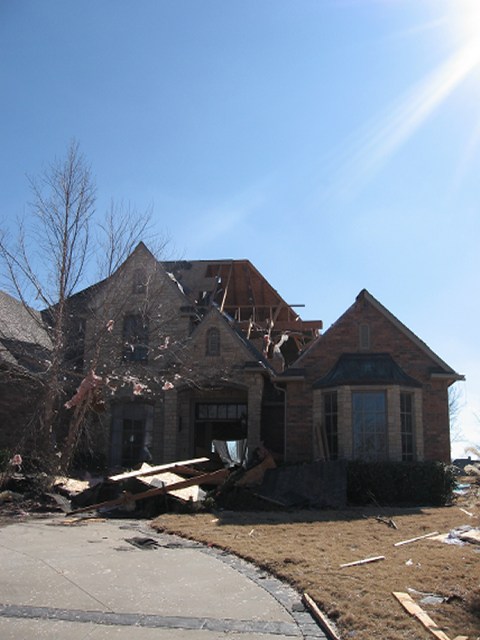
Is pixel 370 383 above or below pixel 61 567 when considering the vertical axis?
above

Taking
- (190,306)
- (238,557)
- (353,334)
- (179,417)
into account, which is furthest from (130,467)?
(238,557)

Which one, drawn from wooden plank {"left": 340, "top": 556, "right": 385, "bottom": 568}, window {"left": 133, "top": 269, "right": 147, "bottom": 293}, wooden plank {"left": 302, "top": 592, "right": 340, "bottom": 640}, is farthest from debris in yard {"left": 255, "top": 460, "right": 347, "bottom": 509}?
window {"left": 133, "top": 269, "right": 147, "bottom": 293}

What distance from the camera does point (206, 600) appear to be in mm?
6367

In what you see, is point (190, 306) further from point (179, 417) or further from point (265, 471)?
point (265, 471)

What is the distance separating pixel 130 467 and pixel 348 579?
15998 mm

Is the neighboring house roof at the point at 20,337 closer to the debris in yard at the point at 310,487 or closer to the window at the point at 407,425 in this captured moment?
the debris in yard at the point at 310,487

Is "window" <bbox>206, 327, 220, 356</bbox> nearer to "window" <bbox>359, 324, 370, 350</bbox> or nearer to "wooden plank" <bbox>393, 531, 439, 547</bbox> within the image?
"window" <bbox>359, 324, 370, 350</bbox>

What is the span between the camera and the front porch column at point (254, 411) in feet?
67.2

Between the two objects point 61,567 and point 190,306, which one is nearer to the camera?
point 61,567

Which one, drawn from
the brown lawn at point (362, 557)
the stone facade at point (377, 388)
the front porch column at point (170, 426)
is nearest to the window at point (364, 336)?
the stone facade at point (377, 388)

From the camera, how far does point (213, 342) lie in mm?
21875

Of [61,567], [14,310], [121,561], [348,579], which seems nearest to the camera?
[348,579]

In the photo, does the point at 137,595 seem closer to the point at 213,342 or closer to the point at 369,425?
the point at 369,425

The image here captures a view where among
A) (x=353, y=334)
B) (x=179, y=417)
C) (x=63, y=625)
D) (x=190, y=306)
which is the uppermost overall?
(x=190, y=306)
